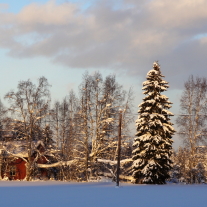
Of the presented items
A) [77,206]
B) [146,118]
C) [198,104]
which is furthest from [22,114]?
[77,206]

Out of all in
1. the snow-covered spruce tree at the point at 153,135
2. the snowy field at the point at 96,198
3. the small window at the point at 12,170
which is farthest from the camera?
the small window at the point at 12,170

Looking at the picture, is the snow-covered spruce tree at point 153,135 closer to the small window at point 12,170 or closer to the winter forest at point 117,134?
the winter forest at point 117,134

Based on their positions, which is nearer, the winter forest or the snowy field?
the snowy field

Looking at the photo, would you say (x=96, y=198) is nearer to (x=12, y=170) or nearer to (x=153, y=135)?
(x=153, y=135)

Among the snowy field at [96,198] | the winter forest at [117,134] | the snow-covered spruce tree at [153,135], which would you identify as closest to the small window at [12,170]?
the winter forest at [117,134]

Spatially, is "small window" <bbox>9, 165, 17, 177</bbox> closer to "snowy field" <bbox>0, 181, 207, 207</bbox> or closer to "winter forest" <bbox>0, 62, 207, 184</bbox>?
"winter forest" <bbox>0, 62, 207, 184</bbox>

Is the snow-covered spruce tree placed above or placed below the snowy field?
above

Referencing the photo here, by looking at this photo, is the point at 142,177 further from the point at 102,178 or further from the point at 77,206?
the point at 77,206

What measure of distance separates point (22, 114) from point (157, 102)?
1549cm

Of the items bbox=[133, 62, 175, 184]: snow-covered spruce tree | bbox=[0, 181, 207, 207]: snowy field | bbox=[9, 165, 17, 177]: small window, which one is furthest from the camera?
bbox=[9, 165, 17, 177]: small window

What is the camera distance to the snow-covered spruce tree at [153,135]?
33.5 m

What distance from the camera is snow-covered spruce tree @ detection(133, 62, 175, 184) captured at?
33500 millimetres

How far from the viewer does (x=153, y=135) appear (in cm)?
3447

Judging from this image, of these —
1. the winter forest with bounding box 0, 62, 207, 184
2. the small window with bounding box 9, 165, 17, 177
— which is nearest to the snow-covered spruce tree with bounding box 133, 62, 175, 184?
the winter forest with bounding box 0, 62, 207, 184
